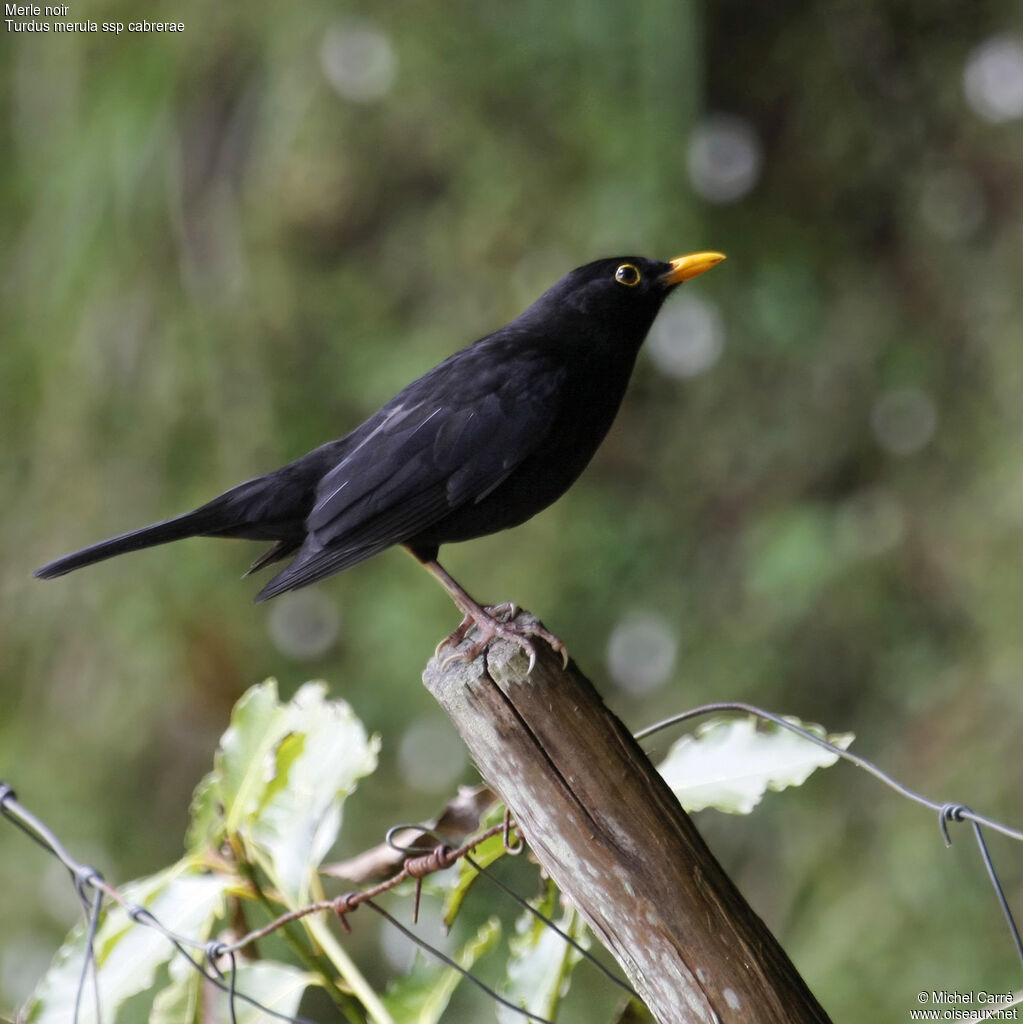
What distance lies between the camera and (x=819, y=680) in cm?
512

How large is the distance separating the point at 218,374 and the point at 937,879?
11.4ft

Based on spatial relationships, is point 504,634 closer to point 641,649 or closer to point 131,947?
point 131,947

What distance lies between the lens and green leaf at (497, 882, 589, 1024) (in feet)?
6.71

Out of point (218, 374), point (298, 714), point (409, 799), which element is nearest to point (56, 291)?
point (218, 374)

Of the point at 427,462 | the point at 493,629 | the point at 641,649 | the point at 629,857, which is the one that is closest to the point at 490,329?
the point at 641,649

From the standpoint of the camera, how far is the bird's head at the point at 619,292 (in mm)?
3045

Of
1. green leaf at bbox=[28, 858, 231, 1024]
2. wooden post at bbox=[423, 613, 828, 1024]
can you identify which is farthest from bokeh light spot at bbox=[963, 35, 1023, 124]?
green leaf at bbox=[28, 858, 231, 1024]

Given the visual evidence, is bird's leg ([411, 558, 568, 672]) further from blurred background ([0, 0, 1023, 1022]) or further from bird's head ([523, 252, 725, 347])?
blurred background ([0, 0, 1023, 1022])

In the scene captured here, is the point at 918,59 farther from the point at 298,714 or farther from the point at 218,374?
the point at 298,714

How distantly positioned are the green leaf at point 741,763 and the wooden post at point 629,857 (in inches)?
9.6

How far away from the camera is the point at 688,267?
306cm

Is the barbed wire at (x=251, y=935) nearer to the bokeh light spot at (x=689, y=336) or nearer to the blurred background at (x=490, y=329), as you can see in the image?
the blurred background at (x=490, y=329)

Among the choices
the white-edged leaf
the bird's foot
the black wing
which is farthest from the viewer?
the black wing

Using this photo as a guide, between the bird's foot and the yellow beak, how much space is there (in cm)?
117
